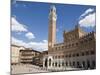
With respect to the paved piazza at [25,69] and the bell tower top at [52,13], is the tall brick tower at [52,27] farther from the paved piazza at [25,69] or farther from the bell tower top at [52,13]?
the paved piazza at [25,69]

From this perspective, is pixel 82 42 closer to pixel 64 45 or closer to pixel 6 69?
pixel 64 45

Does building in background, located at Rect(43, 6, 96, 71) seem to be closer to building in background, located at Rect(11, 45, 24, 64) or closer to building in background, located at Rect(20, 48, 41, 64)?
building in background, located at Rect(20, 48, 41, 64)

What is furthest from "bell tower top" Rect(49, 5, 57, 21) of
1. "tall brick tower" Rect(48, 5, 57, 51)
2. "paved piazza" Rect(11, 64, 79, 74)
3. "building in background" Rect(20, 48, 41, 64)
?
"paved piazza" Rect(11, 64, 79, 74)

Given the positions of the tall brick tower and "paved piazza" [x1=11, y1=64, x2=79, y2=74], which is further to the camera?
A: the tall brick tower

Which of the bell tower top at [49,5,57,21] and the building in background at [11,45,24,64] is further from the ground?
the bell tower top at [49,5,57,21]

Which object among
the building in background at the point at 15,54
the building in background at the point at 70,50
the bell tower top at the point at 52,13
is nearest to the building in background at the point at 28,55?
the building in background at the point at 15,54

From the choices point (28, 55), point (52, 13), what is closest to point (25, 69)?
point (28, 55)

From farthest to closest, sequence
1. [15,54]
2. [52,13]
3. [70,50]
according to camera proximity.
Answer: [70,50], [52,13], [15,54]

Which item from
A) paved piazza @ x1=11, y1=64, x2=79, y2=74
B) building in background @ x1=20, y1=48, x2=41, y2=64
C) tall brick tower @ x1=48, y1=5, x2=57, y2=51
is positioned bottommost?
paved piazza @ x1=11, y1=64, x2=79, y2=74

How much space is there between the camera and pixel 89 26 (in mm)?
3182

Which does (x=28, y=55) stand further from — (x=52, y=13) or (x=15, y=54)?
(x=52, y=13)

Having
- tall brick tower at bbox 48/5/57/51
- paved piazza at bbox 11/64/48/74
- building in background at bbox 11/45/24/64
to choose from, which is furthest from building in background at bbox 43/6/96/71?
building in background at bbox 11/45/24/64

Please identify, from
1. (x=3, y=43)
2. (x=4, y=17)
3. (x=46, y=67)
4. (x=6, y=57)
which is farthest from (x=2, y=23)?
(x=46, y=67)

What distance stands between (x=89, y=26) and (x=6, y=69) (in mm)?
1307
